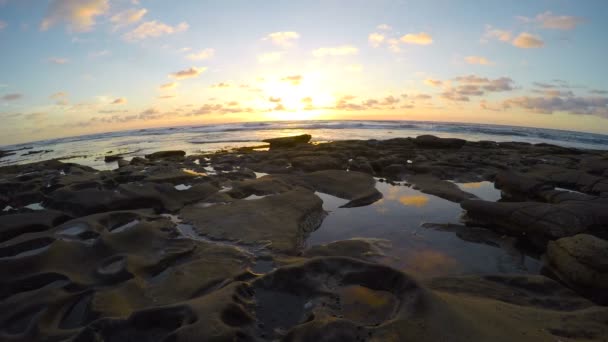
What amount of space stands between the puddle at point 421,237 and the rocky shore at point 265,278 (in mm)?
206

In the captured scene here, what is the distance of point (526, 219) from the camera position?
4406 mm

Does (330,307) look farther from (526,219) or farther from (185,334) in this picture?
(526,219)

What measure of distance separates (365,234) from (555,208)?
9.07ft

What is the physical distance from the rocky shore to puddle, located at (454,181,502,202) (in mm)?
815

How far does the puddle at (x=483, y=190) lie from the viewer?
6.87 meters

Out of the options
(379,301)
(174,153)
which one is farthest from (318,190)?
(174,153)

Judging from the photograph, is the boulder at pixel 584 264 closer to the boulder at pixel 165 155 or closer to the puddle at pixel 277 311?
the puddle at pixel 277 311

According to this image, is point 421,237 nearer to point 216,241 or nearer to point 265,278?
point 265,278

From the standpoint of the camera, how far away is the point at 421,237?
440cm

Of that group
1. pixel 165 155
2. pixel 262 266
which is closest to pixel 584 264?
pixel 262 266

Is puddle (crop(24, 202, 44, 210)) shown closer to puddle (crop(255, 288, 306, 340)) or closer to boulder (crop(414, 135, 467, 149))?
puddle (crop(255, 288, 306, 340))

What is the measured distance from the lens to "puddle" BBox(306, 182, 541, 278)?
3.57 metres

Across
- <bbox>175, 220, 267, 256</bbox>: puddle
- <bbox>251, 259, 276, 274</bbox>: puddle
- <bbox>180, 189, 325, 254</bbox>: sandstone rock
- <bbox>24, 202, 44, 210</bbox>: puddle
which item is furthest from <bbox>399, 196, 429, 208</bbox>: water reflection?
<bbox>24, 202, 44, 210</bbox>: puddle

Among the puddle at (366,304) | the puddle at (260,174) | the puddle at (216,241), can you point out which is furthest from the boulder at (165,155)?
the puddle at (366,304)
